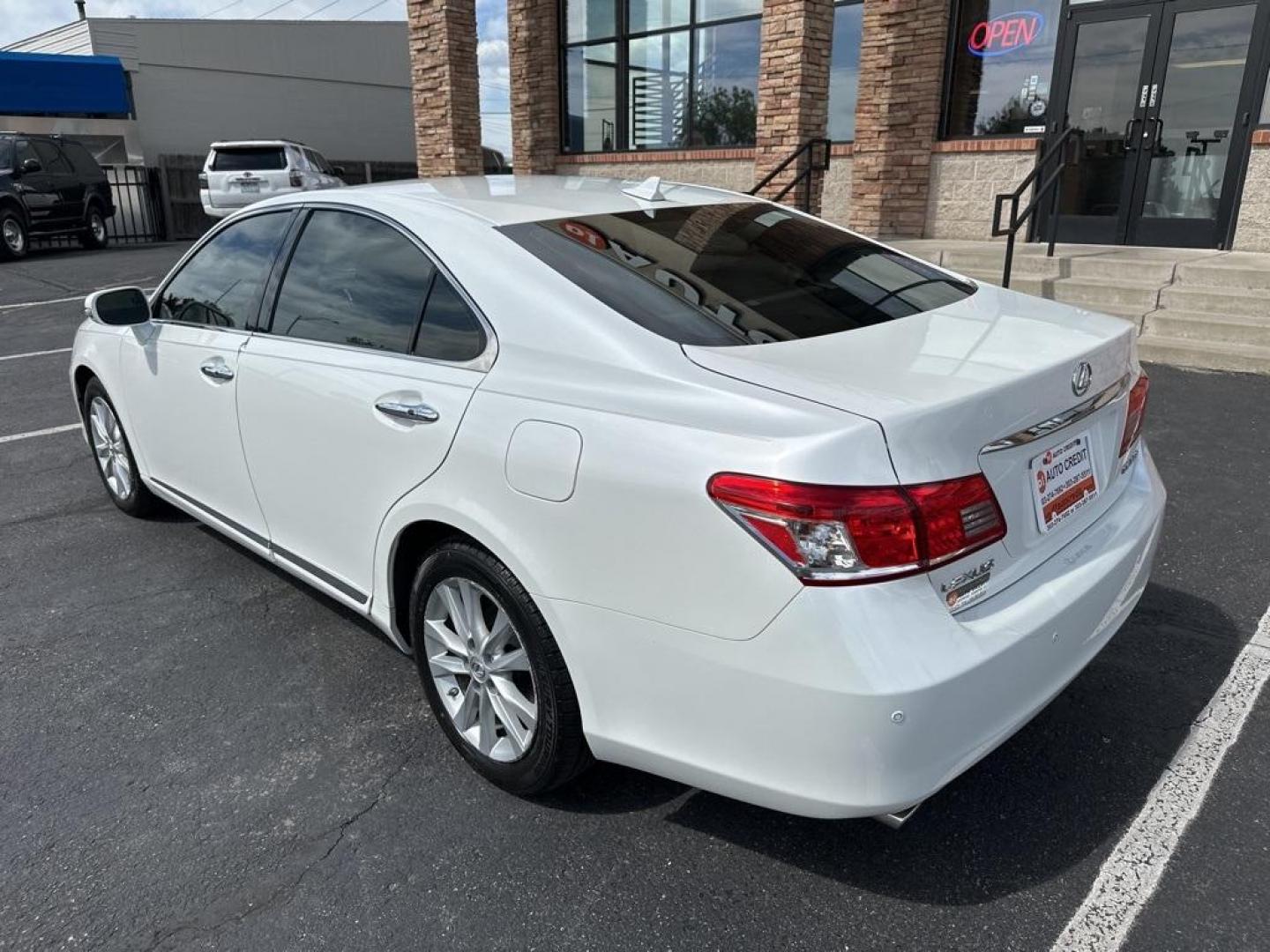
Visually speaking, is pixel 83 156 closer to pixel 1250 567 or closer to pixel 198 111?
pixel 198 111

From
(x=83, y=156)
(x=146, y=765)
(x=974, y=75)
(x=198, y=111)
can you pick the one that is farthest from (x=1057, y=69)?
(x=198, y=111)

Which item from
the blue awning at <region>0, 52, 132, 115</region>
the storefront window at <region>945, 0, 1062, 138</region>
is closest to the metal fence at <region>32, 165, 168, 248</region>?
the blue awning at <region>0, 52, 132, 115</region>

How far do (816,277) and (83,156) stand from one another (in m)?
19.7

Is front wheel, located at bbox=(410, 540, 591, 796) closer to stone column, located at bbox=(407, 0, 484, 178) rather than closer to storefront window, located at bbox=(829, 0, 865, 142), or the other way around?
storefront window, located at bbox=(829, 0, 865, 142)

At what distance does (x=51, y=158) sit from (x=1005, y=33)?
16130 mm

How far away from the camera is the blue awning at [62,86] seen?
22141 mm

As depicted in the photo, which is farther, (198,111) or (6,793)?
(198,111)

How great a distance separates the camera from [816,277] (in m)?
2.88

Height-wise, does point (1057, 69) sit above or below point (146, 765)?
above

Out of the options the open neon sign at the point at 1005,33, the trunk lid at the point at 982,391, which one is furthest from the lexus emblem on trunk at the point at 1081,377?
the open neon sign at the point at 1005,33

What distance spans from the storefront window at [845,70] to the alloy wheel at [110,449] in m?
9.47

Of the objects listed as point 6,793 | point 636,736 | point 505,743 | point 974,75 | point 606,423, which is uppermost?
point 974,75

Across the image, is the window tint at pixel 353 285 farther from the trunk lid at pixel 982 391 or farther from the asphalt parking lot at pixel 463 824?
the asphalt parking lot at pixel 463 824

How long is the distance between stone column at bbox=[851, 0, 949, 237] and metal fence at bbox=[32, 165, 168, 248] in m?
16.5
